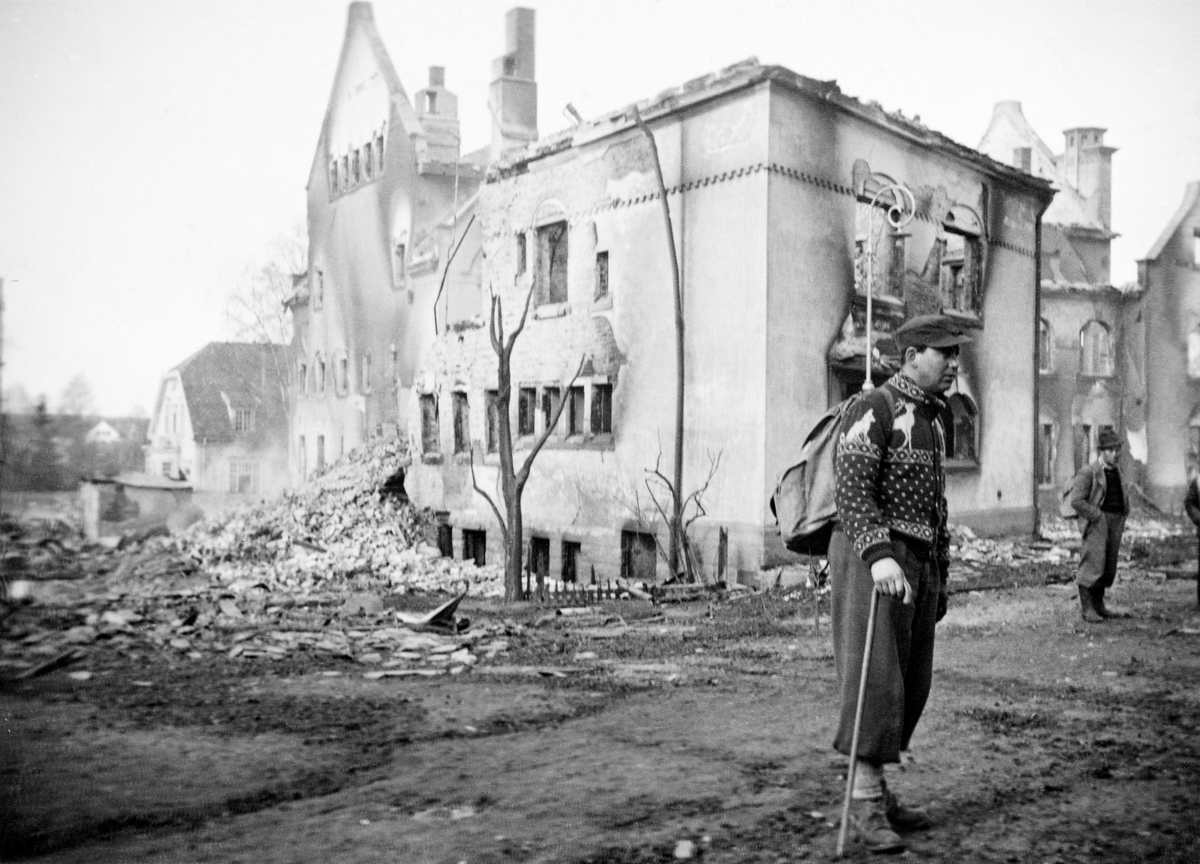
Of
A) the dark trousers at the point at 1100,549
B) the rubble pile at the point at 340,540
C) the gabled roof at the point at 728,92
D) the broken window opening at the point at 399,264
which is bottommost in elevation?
the rubble pile at the point at 340,540

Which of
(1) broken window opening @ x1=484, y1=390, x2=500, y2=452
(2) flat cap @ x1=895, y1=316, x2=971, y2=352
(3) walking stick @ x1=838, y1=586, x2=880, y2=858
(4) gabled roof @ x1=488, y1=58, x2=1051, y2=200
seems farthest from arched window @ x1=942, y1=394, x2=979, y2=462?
(3) walking stick @ x1=838, y1=586, x2=880, y2=858

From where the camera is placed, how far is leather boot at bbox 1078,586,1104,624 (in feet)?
33.6

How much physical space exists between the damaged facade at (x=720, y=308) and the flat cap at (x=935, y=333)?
9.85m

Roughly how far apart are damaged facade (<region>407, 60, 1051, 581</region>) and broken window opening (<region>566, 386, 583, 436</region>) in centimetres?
4

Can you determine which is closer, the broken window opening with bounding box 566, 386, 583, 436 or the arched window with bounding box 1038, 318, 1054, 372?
the broken window opening with bounding box 566, 386, 583, 436

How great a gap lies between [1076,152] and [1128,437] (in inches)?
638

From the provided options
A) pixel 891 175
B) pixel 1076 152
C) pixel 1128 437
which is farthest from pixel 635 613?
pixel 1076 152

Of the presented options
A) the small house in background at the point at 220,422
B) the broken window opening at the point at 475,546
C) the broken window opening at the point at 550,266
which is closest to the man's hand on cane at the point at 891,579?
the small house in background at the point at 220,422

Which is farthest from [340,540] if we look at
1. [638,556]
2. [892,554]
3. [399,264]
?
[892,554]

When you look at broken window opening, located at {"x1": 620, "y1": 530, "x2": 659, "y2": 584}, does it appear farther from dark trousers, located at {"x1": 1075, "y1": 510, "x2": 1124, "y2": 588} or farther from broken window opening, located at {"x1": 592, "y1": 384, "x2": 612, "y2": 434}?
dark trousers, located at {"x1": 1075, "y1": 510, "x2": 1124, "y2": 588}

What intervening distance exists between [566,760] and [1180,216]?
1052 centimetres

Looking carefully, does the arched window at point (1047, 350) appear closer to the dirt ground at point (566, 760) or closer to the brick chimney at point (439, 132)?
the brick chimney at point (439, 132)

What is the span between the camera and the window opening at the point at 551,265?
17781 millimetres

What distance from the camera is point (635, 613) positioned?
11.8 m
